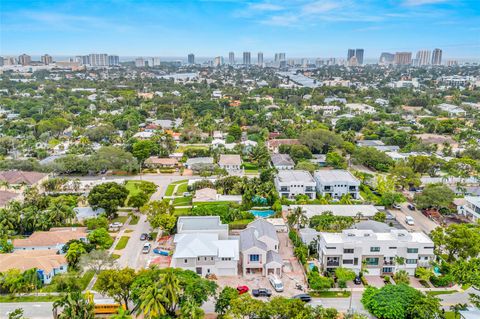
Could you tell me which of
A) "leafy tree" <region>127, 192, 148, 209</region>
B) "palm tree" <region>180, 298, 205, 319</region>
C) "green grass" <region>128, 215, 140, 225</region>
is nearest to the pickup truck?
"palm tree" <region>180, 298, 205, 319</region>

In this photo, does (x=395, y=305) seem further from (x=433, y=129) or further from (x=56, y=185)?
(x=433, y=129)

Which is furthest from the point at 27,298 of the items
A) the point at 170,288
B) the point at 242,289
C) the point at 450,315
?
the point at 450,315

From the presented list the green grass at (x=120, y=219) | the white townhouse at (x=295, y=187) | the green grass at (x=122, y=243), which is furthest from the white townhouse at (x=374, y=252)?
the green grass at (x=120, y=219)

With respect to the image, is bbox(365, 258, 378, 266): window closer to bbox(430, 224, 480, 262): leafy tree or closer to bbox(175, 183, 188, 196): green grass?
bbox(430, 224, 480, 262): leafy tree

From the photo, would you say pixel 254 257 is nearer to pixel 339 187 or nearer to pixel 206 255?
pixel 206 255

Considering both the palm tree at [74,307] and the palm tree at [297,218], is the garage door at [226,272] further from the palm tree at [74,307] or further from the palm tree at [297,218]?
the palm tree at [74,307]

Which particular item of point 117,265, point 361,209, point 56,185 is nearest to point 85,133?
point 56,185

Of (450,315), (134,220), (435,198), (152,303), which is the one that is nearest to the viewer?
(152,303)
